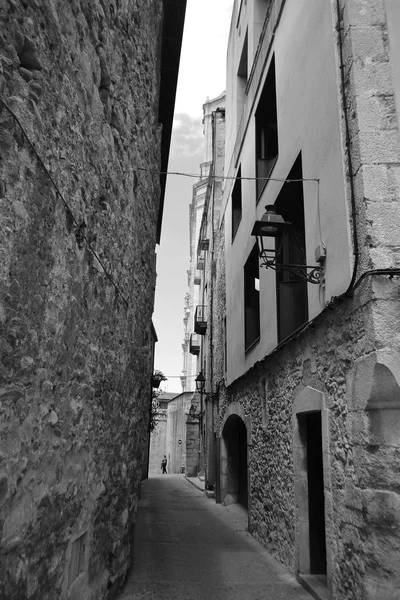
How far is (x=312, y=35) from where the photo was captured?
16.8 ft

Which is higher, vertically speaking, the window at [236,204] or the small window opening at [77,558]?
the window at [236,204]

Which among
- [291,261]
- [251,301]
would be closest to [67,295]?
[291,261]

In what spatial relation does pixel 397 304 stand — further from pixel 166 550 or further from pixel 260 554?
pixel 166 550

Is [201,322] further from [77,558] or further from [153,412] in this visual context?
[77,558]

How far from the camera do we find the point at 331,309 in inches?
164

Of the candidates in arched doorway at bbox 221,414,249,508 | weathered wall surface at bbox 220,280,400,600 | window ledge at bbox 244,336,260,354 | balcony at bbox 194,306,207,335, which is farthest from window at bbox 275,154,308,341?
balcony at bbox 194,306,207,335

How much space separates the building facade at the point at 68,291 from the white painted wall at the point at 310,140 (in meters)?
1.74

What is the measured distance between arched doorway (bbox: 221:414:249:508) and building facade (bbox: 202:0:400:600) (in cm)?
313

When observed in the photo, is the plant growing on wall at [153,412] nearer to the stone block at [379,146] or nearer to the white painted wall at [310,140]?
the white painted wall at [310,140]

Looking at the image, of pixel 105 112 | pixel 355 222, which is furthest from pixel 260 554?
pixel 105 112

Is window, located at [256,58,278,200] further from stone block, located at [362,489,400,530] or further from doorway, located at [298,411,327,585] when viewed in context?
stone block, located at [362,489,400,530]

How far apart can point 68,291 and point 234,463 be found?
29.1 ft

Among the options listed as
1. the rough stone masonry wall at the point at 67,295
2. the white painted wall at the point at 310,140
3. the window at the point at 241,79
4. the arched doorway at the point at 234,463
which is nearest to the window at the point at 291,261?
the white painted wall at the point at 310,140

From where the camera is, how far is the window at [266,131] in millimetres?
7616
